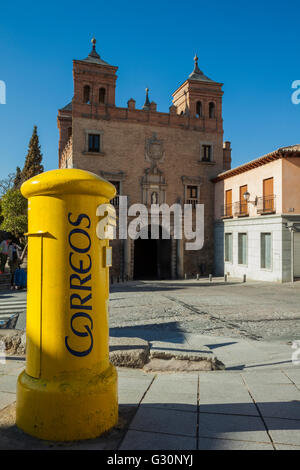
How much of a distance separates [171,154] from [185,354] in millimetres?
23984

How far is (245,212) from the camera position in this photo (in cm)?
2411

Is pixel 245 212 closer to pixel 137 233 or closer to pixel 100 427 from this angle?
pixel 137 233

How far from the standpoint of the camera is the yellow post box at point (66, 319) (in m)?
2.57

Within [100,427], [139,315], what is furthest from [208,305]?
[100,427]

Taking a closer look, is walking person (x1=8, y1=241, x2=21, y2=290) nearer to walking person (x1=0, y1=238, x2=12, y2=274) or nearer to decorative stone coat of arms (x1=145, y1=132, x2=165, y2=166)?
walking person (x1=0, y1=238, x2=12, y2=274)

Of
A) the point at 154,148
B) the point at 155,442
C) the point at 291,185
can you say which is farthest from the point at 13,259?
the point at 154,148

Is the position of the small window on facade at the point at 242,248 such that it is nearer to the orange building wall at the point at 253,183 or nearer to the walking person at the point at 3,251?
the orange building wall at the point at 253,183

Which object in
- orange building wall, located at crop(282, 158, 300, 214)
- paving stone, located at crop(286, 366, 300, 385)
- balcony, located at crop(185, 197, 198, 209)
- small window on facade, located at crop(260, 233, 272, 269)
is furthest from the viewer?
balcony, located at crop(185, 197, 198, 209)

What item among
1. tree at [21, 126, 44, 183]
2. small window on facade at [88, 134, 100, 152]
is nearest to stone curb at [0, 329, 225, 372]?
small window on facade at [88, 134, 100, 152]

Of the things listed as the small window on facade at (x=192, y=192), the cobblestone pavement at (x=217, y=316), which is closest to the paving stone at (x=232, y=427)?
the cobblestone pavement at (x=217, y=316)

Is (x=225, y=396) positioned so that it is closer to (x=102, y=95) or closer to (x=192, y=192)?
(x=192, y=192)

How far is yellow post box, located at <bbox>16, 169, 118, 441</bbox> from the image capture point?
2.57 metres

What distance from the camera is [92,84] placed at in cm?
2566

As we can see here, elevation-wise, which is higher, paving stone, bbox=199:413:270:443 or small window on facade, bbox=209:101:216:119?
small window on facade, bbox=209:101:216:119
